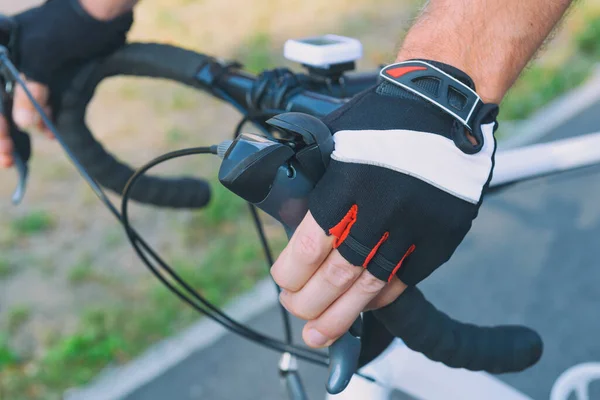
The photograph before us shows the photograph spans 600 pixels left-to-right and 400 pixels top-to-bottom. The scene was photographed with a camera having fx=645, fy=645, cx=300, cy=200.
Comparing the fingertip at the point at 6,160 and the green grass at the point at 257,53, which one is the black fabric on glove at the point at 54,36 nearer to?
the fingertip at the point at 6,160

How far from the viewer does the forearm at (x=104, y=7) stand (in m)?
1.29

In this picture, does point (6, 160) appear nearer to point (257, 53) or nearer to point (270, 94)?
point (270, 94)

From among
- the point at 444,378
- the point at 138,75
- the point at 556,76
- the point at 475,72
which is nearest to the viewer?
the point at 475,72

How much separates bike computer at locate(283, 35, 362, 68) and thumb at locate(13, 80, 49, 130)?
512 millimetres

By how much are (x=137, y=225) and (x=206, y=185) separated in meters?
2.03

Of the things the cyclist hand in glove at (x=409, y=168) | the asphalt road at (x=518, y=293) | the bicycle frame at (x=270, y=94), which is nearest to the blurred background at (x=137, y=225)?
the asphalt road at (x=518, y=293)

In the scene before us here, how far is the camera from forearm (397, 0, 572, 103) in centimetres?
90

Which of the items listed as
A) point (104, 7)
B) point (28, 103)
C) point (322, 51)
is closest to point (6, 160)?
point (28, 103)

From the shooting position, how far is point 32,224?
345 cm

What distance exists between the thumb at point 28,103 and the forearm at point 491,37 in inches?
31.7

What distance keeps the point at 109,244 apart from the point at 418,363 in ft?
8.04

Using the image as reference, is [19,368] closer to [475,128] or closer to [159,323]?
[159,323]

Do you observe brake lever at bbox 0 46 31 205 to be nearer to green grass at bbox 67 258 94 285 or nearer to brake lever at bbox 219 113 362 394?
brake lever at bbox 219 113 362 394

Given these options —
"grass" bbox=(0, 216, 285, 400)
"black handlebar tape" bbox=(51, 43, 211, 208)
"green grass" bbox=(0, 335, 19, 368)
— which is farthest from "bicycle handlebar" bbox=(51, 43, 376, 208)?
"green grass" bbox=(0, 335, 19, 368)
